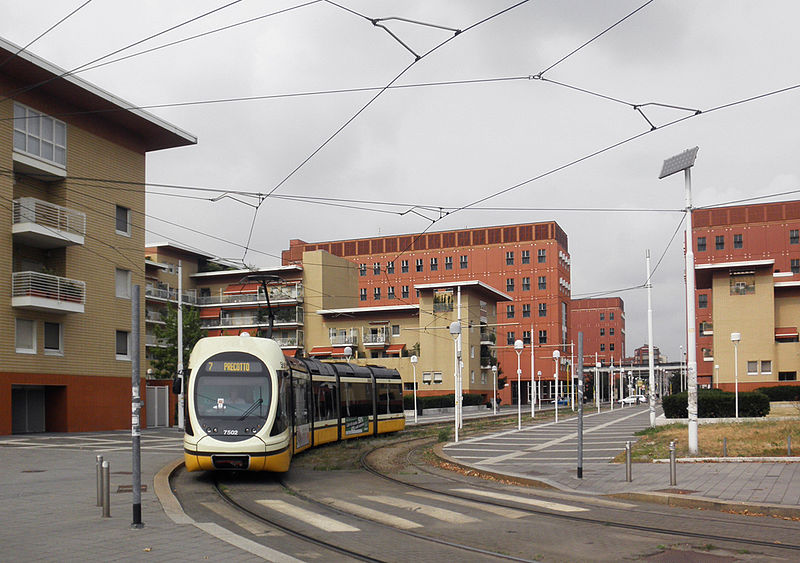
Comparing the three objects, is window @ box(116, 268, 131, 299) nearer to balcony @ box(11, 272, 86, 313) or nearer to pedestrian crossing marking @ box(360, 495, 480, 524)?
balcony @ box(11, 272, 86, 313)

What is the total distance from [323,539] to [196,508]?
3.92 meters

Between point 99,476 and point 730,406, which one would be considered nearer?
point 99,476

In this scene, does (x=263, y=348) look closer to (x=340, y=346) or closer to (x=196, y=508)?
(x=196, y=508)

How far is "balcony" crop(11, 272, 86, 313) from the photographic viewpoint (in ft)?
112

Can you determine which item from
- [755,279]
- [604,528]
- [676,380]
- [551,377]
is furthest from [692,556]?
[676,380]

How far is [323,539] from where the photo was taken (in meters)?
10.9

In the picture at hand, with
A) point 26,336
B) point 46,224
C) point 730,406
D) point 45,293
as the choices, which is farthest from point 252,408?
point 730,406

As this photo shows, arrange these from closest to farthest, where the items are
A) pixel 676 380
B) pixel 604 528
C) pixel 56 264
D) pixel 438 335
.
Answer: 1. pixel 604 528
2. pixel 56 264
3. pixel 438 335
4. pixel 676 380

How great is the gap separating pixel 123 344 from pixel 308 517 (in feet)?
102

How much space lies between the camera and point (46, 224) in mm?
35406

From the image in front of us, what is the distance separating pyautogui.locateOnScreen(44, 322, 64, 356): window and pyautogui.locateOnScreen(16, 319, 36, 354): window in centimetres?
75

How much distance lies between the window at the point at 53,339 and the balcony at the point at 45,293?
0.98m

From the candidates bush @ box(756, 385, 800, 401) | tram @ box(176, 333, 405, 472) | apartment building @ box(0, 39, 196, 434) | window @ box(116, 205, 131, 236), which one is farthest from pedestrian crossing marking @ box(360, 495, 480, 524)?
bush @ box(756, 385, 800, 401)

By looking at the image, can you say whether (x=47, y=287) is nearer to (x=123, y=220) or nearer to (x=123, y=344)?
(x=123, y=344)
